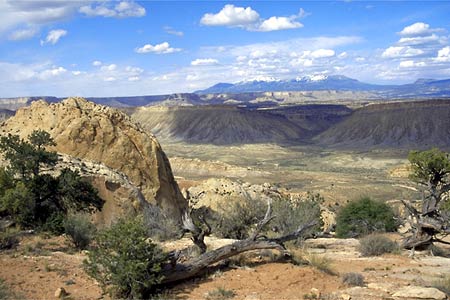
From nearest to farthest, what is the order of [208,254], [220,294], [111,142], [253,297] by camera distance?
1. [253,297]
2. [220,294]
3. [208,254]
4. [111,142]

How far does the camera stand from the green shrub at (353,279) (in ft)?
37.0

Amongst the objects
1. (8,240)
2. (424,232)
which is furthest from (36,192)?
(424,232)

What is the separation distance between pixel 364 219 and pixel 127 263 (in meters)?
21.0

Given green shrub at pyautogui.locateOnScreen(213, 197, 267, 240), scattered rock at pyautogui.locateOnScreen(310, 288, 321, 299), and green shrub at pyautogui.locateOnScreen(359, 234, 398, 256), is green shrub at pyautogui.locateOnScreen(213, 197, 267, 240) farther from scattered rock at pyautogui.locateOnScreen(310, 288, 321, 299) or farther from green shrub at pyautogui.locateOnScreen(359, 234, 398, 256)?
scattered rock at pyautogui.locateOnScreen(310, 288, 321, 299)

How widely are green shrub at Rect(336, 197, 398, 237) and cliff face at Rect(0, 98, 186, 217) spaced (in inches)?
364

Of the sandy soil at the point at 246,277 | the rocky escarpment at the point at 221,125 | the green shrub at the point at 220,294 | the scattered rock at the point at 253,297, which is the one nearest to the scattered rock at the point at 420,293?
the sandy soil at the point at 246,277

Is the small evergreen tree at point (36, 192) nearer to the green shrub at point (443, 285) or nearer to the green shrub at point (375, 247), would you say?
the green shrub at point (375, 247)

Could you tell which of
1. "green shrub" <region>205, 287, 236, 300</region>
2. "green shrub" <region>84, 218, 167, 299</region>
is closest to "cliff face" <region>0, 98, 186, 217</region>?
"green shrub" <region>84, 218, 167, 299</region>

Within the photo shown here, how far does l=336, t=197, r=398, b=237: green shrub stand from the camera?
2698 centimetres

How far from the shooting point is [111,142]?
26.5 meters

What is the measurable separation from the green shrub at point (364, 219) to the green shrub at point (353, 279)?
14634mm

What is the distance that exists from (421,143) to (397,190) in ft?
219

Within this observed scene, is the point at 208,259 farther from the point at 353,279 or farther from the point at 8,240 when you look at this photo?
the point at 8,240

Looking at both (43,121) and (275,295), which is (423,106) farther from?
(275,295)
